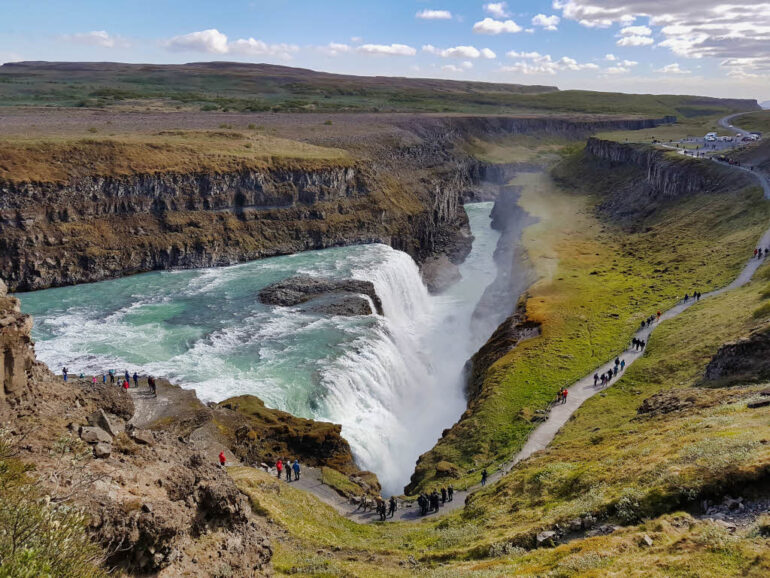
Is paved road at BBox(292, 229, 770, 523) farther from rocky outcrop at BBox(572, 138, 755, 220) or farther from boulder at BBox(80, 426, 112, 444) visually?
rocky outcrop at BBox(572, 138, 755, 220)

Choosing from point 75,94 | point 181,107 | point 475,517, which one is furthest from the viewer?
point 75,94

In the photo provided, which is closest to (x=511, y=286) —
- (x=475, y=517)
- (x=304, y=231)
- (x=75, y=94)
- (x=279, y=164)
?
(x=304, y=231)

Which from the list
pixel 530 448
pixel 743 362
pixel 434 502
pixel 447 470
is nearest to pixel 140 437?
pixel 434 502

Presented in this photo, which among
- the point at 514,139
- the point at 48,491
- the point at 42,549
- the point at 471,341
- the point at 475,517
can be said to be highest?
the point at 514,139

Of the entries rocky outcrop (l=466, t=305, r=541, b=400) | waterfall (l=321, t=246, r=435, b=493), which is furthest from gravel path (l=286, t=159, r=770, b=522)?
rocky outcrop (l=466, t=305, r=541, b=400)

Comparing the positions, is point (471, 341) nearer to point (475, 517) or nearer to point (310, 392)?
point (310, 392)

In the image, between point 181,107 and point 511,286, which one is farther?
point 181,107

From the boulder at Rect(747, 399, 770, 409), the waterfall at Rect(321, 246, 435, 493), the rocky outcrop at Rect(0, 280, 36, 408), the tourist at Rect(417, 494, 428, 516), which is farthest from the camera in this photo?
the waterfall at Rect(321, 246, 435, 493)

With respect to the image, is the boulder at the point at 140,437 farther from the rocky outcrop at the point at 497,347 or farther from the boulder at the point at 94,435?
the rocky outcrop at the point at 497,347
